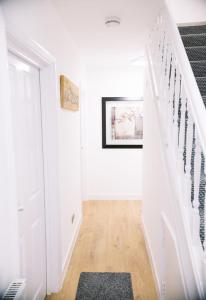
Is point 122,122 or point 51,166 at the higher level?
point 122,122

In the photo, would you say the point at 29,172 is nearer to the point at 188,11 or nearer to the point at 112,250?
the point at 112,250

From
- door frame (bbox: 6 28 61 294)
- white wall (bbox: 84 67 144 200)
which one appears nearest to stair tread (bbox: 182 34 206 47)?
door frame (bbox: 6 28 61 294)

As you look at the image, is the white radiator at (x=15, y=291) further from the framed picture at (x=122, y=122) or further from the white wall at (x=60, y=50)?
the framed picture at (x=122, y=122)

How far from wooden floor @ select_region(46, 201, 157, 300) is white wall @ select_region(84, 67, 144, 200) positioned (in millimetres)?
578

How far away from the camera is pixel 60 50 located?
236 centimetres

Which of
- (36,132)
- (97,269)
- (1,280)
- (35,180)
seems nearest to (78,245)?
(97,269)

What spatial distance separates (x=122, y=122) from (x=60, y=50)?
239 centimetres

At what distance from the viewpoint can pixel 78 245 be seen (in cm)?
304

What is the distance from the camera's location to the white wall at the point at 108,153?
177 inches

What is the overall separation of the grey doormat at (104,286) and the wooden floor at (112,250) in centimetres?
6

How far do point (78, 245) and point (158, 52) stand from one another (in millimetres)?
2415

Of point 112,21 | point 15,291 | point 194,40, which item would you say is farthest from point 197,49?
point 15,291

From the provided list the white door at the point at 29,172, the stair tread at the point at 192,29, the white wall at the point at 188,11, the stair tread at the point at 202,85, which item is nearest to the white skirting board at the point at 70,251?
the white door at the point at 29,172

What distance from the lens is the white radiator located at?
103 centimetres
